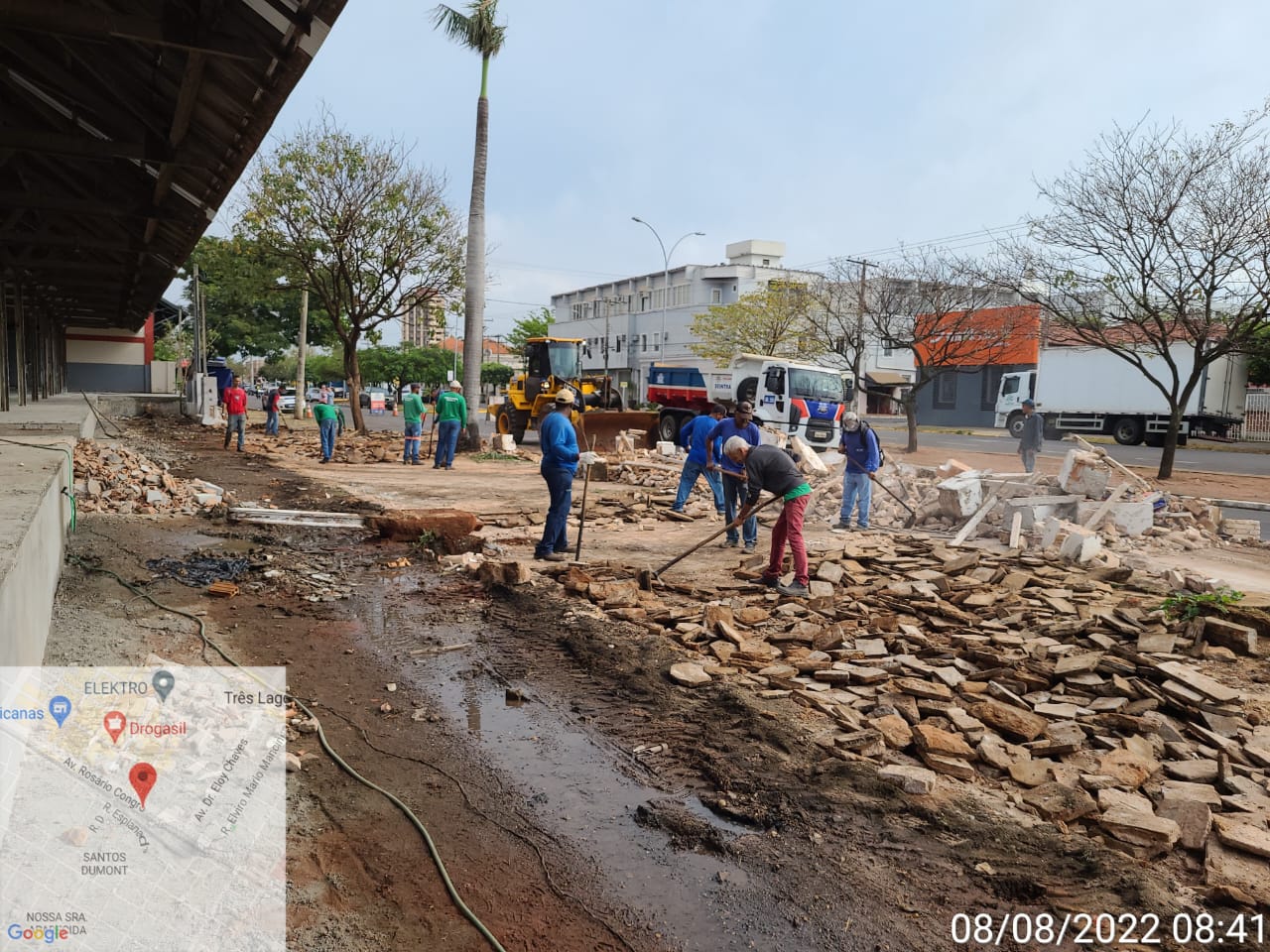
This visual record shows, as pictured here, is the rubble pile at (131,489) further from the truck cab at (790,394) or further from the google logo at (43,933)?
the truck cab at (790,394)

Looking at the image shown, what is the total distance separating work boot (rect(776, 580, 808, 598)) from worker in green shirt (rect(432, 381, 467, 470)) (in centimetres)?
1180

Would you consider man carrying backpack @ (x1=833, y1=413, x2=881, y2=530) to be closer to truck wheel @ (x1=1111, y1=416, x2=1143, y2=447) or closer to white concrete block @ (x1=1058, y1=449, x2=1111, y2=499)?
white concrete block @ (x1=1058, y1=449, x2=1111, y2=499)

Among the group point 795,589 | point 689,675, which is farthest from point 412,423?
point 689,675

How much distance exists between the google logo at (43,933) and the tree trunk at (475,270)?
2100 centimetres

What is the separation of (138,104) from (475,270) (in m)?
14.0

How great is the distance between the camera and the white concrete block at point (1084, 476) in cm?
1195

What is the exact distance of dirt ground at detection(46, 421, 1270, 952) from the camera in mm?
3250

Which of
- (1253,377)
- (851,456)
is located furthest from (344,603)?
(1253,377)

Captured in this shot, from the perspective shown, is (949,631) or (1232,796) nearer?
(1232,796)

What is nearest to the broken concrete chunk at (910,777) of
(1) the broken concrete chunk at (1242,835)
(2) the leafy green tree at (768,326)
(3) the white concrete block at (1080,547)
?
(1) the broken concrete chunk at (1242,835)

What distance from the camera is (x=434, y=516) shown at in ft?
35.0

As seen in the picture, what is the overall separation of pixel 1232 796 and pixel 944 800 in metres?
1.35

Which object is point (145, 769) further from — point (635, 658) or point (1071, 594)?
point (1071, 594)

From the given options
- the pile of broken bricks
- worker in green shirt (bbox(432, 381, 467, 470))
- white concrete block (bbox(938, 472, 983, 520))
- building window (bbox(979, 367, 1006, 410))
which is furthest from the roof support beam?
building window (bbox(979, 367, 1006, 410))
